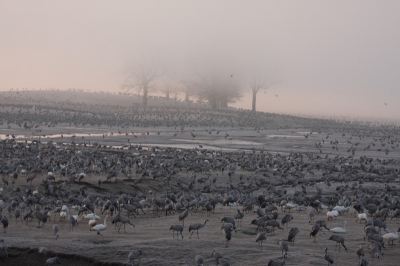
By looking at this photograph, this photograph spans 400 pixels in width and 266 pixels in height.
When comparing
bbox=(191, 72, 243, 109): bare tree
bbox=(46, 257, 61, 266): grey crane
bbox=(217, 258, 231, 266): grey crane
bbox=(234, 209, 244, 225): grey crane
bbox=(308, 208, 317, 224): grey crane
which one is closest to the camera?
bbox=(217, 258, 231, 266): grey crane

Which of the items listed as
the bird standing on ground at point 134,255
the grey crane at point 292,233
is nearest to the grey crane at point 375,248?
the grey crane at point 292,233

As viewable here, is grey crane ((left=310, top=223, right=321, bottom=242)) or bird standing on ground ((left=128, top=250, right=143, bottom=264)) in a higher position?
grey crane ((left=310, top=223, right=321, bottom=242))

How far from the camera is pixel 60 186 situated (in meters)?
20.5

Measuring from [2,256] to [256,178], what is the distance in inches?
584

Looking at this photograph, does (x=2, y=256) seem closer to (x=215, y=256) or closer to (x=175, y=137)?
(x=215, y=256)

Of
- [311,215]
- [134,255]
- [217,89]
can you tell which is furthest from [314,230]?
[217,89]

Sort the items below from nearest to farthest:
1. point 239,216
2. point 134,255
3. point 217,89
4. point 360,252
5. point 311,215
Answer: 1. point 360,252
2. point 134,255
3. point 239,216
4. point 311,215
5. point 217,89

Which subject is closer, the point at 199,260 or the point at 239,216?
the point at 199,260

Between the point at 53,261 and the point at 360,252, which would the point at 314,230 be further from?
the point at 53,261

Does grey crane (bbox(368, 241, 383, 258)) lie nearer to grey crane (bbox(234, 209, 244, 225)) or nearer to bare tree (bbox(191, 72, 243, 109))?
grey crane (bbox(234, 209, 244, 225))

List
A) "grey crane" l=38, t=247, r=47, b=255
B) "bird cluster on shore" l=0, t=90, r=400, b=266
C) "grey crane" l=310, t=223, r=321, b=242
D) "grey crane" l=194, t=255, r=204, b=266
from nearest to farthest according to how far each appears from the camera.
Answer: "grey crane" l=194, t=255, r=204, b=266 → "grey crane" l=38, t=247, r=47, b=255 → "grey crane" l=310, t=223, r=321, b=242 → "bird cluster on shore" l=0, t=90, r=400, b=266

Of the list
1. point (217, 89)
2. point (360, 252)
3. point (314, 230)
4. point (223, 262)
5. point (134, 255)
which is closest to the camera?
point (223, 262)

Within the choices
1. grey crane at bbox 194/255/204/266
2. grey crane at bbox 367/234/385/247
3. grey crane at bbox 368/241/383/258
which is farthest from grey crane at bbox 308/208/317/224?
grey crane at bbox 194/255/204/266

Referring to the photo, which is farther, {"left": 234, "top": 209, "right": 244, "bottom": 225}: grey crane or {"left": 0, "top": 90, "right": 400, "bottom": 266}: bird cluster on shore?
{"left": 234, "top": 209, "right": 244, "bottom": 225}: grey crane
